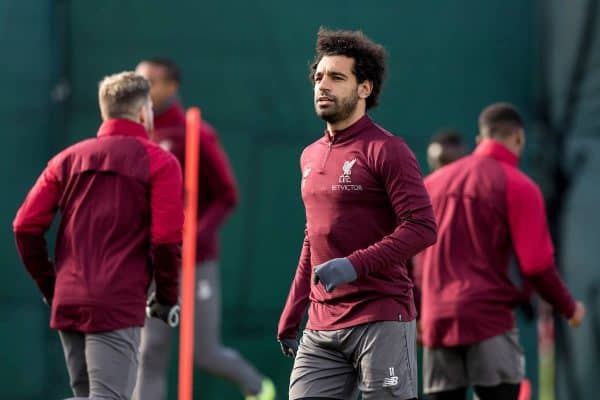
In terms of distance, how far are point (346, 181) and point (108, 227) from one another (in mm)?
1191

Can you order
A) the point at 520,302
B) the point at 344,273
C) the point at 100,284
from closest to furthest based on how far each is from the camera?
1. the point at 344,273
2. the point at 100,284
3. the point at 520,302

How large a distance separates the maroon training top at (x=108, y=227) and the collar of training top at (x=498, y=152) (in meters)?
1.74

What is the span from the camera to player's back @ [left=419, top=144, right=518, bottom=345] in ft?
20.6

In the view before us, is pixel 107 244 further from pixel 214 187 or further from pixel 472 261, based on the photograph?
pixel 214 187

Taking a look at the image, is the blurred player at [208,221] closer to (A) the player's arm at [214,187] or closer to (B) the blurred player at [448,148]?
(A) the player's arm at [214,187]

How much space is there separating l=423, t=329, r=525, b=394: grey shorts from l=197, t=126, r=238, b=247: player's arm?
1841mm

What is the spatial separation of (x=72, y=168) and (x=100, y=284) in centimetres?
52

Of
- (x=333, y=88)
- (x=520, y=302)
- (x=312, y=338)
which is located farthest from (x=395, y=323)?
(x=520, y=302)

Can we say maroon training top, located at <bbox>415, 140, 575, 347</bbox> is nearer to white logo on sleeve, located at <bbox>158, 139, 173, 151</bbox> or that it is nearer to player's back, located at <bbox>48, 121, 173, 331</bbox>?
player's back, located at <bbox>48, 121, 173, 331</bbox>

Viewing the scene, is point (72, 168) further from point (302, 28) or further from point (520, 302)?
point (302, 28)

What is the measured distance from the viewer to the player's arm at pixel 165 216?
5.44 metres

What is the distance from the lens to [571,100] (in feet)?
29.5

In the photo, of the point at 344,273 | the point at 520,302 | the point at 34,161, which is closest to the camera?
the point at 344,273

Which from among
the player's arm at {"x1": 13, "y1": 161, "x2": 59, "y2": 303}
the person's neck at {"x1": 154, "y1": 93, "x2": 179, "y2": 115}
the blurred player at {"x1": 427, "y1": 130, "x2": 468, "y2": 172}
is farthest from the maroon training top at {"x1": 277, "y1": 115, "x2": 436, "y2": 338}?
the person's neck at {"x1": 154, "y1": 93, "x2": 179, "y2": 115}
